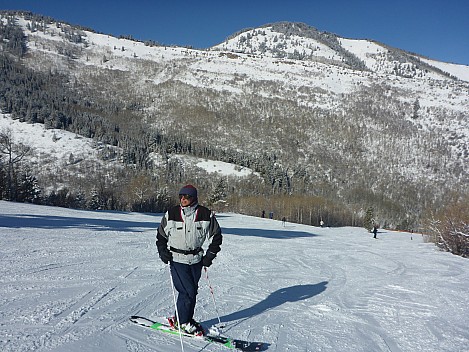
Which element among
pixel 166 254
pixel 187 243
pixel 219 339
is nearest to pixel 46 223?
pixel 166 254

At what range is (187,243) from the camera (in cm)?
452

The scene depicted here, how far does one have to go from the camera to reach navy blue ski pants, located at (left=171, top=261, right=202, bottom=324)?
4.58 meters

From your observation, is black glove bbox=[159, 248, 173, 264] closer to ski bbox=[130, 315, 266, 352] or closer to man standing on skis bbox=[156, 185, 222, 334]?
man standing on skis bbox=[156, 185, 222, 334]

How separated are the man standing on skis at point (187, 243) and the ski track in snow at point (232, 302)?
0.53 metres

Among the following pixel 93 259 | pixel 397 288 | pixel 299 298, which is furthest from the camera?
pixel 93 259

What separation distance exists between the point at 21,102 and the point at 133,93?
73.8 meters

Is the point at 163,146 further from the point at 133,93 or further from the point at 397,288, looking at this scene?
the point at 397,288

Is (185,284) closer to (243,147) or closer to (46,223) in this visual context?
(46,223)

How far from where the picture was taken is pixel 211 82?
641 feet

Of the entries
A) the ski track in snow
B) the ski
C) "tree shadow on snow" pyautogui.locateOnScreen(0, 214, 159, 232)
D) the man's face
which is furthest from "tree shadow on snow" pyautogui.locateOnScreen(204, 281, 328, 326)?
"tree shadow on snow" pyautogui.locateOnScreen(0, 214, 159, 232)

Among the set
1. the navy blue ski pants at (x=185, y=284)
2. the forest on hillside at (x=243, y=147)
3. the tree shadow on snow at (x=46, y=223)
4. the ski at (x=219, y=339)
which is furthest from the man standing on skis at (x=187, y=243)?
the forest on hillside at (x=243, y=147)

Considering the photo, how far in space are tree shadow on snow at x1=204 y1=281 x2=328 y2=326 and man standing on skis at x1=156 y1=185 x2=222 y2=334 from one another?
90 centimetres

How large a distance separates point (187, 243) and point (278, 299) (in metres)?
3.39

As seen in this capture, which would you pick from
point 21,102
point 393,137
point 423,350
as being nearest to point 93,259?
point 423,350
